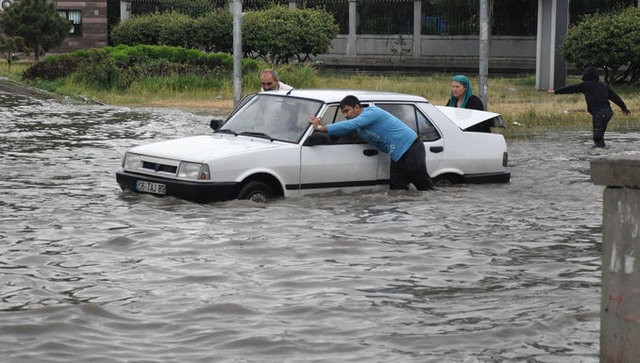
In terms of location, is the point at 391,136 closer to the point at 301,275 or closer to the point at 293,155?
the point at 293,155

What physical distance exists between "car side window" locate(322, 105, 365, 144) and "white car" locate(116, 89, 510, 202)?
0.04 ft

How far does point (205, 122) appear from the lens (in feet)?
85.1

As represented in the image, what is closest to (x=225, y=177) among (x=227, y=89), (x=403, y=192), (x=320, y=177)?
(x=320, y=177)

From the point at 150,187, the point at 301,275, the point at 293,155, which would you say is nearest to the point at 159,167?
the point at 150,187

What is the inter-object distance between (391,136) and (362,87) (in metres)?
21.2

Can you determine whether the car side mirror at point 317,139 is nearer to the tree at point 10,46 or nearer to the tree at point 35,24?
the tree at point 10,46

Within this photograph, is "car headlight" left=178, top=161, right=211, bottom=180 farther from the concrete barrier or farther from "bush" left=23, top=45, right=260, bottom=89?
"bush" left=23, top=45, right=260, bottom=89

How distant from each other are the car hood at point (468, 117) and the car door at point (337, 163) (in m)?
1.54

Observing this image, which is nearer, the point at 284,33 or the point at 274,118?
the point at 274,118

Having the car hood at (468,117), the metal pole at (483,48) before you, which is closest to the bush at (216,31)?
the metal pole at (483,48)

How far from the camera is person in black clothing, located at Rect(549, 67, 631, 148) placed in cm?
2095

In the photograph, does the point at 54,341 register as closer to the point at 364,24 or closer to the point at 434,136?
the point at 434,136

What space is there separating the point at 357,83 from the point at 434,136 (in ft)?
74.8

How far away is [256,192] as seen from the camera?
43.7 ft
